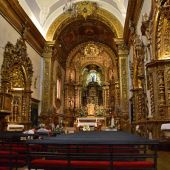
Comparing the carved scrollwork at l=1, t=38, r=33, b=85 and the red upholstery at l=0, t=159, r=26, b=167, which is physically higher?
the carved scrollwork at l=1, t=38, r=33, b=85

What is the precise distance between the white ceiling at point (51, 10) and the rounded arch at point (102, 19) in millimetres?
236

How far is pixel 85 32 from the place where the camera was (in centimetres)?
2316

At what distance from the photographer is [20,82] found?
47.4 ft

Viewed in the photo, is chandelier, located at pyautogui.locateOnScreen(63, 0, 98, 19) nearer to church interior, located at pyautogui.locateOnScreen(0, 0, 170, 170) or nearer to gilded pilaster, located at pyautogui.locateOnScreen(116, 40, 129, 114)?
church interior, located at pyautogui.locateOnScreen(0, 0, 170, 170)

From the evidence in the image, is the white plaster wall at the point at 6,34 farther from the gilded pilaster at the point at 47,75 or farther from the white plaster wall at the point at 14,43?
the gilded pilaster at the point at 47,75

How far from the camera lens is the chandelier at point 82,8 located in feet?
59.5

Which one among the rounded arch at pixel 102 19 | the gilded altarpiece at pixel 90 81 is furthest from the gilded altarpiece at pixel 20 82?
the gilded altarpiece at pixel 90 81

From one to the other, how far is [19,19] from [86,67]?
13.6 metres

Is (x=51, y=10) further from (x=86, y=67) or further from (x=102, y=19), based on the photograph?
(x=86, y=67)

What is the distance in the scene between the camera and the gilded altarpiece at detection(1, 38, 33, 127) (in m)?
12.9

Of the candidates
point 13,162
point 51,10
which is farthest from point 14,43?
point 13,162

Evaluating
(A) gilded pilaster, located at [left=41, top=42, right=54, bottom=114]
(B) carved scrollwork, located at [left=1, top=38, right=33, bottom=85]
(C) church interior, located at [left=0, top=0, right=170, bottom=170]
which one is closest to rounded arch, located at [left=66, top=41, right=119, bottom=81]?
(C) church interior, located at [left=0, top=0, right=170, bottom=170]

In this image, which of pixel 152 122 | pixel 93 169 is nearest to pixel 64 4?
pixel 152 122

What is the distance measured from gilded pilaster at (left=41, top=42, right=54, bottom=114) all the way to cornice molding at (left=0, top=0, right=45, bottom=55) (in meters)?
0.91
